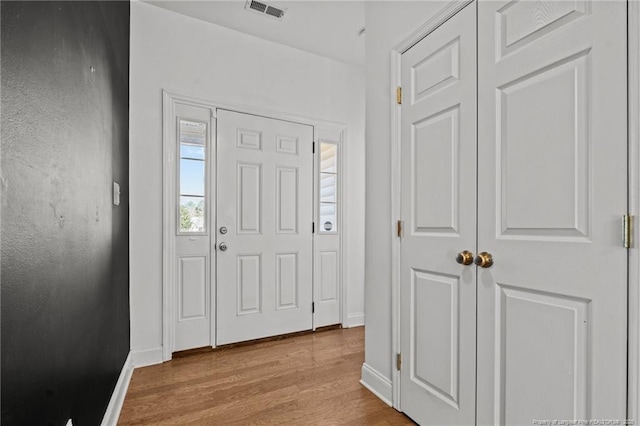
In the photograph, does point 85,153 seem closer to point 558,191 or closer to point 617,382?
point 558,191

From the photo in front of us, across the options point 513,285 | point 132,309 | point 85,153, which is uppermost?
point 85,153

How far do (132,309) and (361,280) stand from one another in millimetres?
2157

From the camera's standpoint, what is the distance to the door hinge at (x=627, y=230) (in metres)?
0.97

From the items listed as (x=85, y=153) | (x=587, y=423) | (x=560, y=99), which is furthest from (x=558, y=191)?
(x=85, y=153)

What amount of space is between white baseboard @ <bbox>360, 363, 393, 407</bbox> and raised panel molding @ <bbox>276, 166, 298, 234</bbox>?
1.47 m

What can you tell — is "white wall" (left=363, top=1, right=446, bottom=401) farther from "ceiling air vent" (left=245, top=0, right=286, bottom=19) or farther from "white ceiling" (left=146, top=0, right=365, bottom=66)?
Answer: "ceiling air vent" (left=245, top=0, right=286, bottom=19)

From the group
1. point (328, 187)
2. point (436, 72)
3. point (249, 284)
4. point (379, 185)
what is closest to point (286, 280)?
point (249, 284)

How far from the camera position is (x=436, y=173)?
167 cm

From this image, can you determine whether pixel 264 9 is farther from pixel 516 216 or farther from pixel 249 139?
pixel 516 216

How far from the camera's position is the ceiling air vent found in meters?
2.62

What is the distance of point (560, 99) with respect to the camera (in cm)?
115

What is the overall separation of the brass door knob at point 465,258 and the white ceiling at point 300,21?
216 cm

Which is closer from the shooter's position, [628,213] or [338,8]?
[628,213]

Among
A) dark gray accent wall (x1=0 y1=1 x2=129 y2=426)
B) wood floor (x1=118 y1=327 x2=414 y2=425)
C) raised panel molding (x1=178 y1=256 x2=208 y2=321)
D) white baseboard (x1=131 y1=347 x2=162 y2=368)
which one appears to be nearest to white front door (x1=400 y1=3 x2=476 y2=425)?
wood floor (x1=118 y1=327 x2=414 y2=425)
